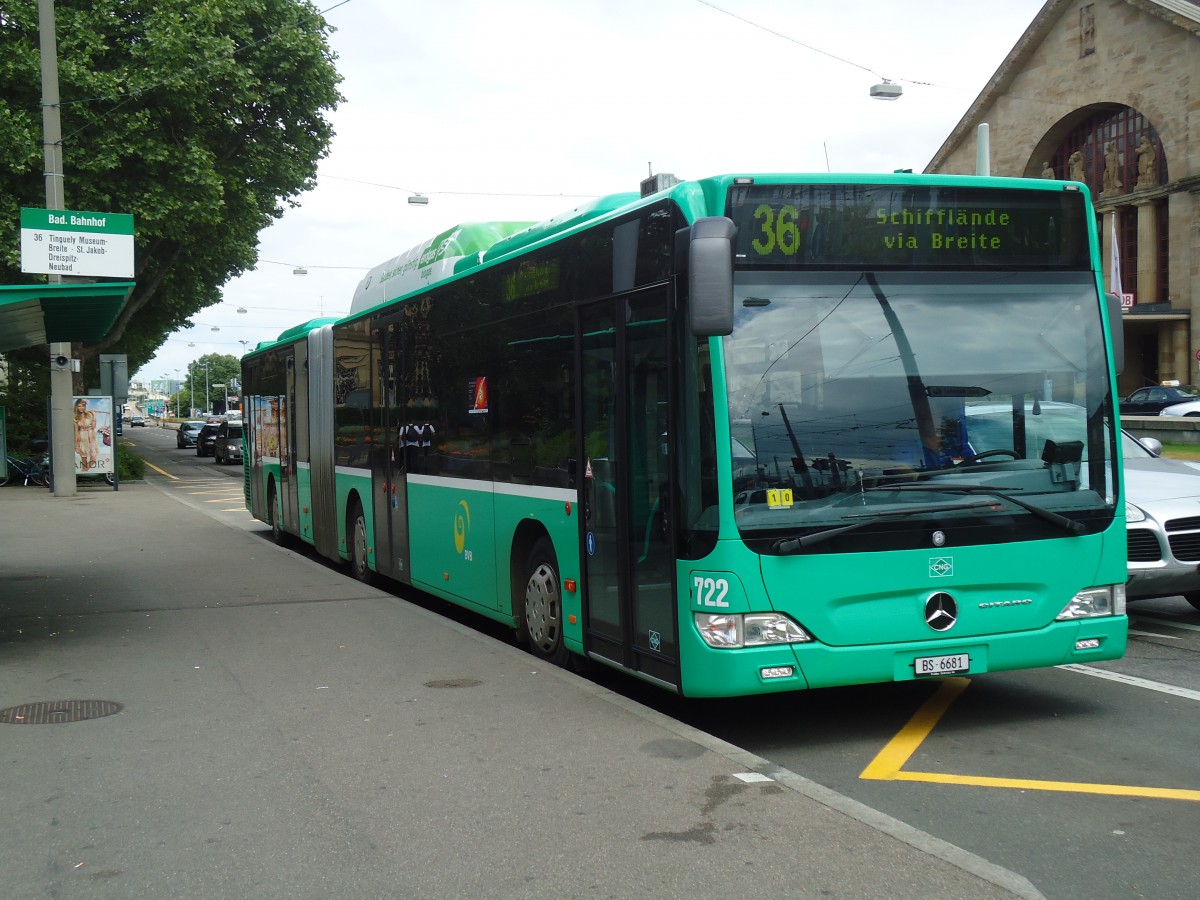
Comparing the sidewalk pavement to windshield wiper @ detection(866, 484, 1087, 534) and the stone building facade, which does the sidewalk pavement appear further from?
the stone building facade

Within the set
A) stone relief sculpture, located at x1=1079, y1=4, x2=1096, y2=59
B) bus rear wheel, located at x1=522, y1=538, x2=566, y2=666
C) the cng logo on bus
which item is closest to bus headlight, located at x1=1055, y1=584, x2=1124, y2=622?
bus rear wheel, located at x1=522, y1=538, x2=566, y2=666

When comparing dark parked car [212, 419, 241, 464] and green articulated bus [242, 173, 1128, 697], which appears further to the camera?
dark parked car [212, 419, 241, 464]

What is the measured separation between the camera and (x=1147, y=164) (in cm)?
5322

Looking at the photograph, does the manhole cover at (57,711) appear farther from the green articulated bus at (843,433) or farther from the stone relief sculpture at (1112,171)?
the stone relief sculpture at (1112,171)

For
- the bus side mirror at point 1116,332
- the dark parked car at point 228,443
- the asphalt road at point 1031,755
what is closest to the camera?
the asphalt road at point 1031,755

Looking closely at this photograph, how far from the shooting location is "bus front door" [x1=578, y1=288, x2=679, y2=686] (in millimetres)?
6520

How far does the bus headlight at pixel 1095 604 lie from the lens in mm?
6637

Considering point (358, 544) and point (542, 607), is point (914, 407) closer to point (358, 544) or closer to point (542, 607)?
point (542, 607)

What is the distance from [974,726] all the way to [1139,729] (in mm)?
835

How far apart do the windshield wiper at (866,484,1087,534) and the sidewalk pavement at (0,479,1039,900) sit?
1569 mm

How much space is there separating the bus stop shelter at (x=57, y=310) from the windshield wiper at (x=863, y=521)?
15.9 feet

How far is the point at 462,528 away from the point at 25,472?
2453 centimetres

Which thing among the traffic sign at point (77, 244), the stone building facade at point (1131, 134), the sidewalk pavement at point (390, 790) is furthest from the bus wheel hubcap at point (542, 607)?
the stone building facade at point (1131, 134)

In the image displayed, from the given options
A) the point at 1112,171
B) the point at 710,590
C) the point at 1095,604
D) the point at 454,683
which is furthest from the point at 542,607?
→ the point at 1112,171
